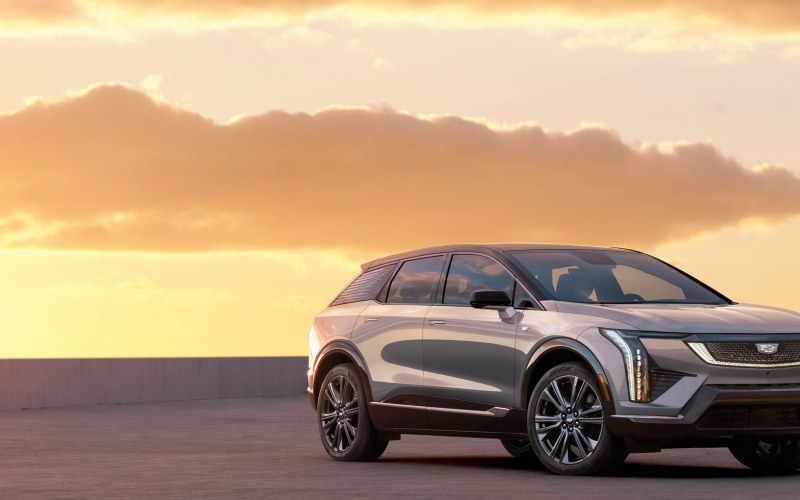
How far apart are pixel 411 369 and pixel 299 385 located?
19668mm

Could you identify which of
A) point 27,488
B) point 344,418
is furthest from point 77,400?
point 27,488

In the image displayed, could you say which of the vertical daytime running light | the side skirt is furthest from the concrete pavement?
the vertical daytime running light

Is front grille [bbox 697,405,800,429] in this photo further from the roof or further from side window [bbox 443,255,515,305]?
the roof

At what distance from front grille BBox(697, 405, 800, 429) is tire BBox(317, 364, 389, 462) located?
3481mm

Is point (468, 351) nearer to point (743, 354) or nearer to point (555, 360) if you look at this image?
point (555, 360)

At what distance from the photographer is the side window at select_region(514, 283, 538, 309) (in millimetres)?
10217

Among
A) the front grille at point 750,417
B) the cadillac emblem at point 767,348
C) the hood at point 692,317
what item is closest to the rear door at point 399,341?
the hood at point 692,317

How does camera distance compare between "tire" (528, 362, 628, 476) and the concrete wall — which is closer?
"tire" (528, 362, 628, 476)

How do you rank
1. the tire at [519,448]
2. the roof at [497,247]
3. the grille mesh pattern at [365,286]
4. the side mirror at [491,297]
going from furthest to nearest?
the grille mesh pattern at [365,286] → the tire at [519,448] → the roof at [497,247] → the side mirror at [491,297]

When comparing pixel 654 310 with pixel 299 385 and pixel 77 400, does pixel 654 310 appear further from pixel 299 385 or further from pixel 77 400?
pixel 299 385

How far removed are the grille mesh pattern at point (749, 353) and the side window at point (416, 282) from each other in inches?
111

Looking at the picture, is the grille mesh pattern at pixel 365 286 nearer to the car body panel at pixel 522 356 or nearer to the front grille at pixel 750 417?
the car body panel at pixel 522 356

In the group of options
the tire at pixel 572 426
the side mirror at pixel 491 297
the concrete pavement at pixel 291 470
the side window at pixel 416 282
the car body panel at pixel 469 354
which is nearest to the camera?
the concrete pavement at pixel 291 470

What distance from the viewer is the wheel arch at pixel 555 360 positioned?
9.37 metres
